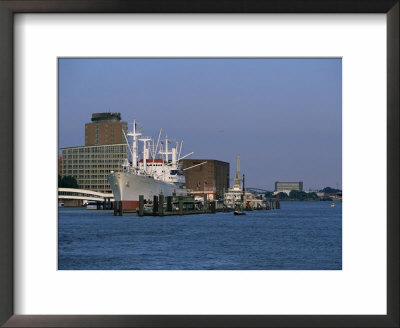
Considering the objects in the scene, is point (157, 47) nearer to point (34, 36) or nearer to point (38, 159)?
point (34, 36)

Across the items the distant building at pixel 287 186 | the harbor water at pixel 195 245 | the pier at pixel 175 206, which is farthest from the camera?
the distant building at pixel 287 186

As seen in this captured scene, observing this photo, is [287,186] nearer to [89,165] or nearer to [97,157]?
[97,157]

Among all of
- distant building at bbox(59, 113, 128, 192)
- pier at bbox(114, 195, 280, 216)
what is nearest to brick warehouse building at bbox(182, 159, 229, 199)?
pier at bbox(114, 195, 280, 216)

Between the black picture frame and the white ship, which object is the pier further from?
the black picture frame

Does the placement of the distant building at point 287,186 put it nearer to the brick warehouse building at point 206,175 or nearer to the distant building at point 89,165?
the brick warehouse building at point 206,175

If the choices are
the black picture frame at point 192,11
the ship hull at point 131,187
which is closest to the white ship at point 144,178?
the ship hull at point 131,187

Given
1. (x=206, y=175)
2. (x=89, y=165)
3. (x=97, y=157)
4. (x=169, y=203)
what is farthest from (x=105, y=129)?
(x=169, y=203)
